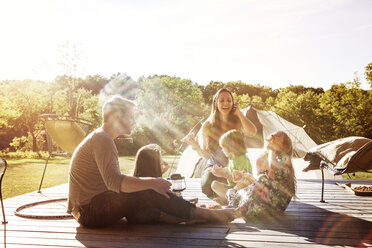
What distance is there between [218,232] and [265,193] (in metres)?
0.61

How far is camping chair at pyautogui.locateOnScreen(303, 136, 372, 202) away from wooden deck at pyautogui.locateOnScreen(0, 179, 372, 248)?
414 mm

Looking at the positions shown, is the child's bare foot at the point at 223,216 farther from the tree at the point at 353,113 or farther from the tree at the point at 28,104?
the tree at the point at 28,104

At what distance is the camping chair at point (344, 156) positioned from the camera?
3.46 m

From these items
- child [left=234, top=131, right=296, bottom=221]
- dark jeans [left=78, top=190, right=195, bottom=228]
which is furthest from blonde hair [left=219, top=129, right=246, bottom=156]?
dark jeans [left=78, top=190, right=195, bottom=228]

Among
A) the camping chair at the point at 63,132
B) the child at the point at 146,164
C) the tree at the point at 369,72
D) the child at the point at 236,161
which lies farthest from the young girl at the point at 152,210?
the tree at the point at 369,72

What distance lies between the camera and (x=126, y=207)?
2645mm

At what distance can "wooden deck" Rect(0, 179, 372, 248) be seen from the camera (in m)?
2.33

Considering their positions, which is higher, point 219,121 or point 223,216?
point 219,121

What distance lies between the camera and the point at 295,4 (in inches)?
259

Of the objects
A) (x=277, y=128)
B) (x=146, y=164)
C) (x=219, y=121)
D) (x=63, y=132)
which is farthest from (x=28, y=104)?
(x=146, y=164)

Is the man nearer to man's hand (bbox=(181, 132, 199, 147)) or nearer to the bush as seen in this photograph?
man's hand (bbox=(181, 132, 199, 147))

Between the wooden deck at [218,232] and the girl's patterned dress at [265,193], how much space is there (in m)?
0.10

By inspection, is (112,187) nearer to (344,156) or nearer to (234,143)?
(234,143)

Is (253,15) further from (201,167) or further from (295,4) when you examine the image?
(201,167)
